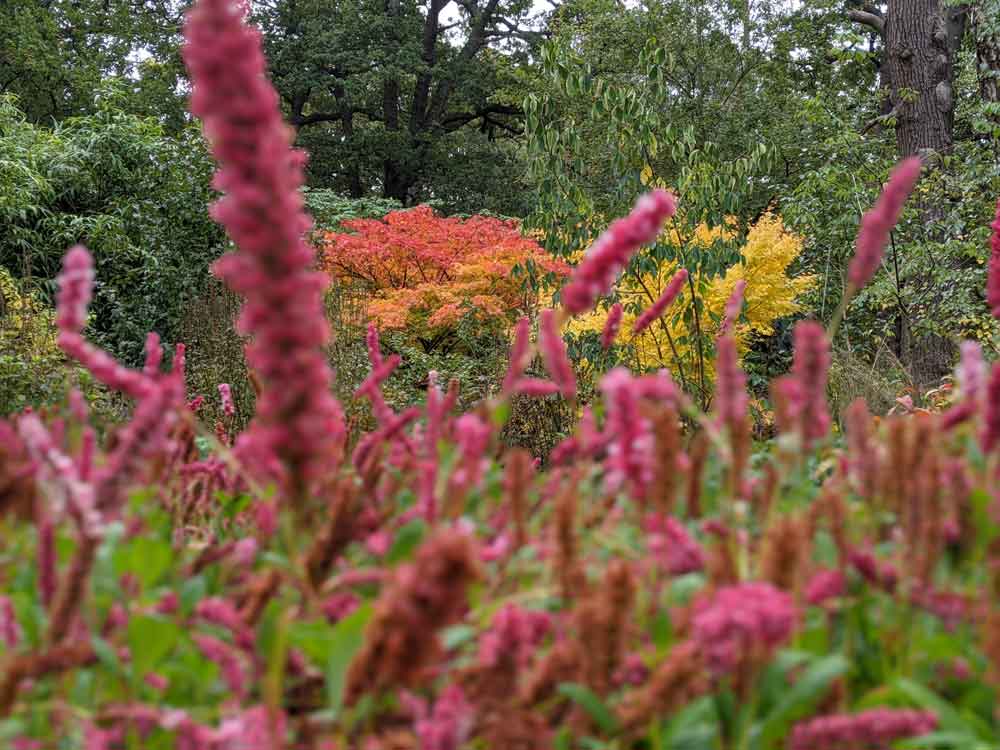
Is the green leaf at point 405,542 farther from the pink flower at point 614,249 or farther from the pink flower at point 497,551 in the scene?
the pink flower at point 614,249

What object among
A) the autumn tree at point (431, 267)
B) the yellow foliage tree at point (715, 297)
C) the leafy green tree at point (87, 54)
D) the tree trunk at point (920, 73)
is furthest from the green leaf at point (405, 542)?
the leafy green tree at point (87, 54)

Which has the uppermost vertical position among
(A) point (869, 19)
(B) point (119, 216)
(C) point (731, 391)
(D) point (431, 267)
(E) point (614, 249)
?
(A) point (869, 19)

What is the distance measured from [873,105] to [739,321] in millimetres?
4729

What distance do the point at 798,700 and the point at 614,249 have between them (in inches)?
12.6

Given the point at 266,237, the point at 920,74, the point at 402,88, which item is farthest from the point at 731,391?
the point at 402,88

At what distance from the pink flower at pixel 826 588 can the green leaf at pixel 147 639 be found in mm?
445

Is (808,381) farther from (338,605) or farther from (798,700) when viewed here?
(338,605)

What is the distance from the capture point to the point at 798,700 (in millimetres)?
598

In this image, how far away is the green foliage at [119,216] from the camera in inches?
452

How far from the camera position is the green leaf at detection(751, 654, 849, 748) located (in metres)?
0.59

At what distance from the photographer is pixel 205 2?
1.68 feet

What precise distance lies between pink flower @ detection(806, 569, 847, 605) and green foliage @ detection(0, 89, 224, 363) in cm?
1102

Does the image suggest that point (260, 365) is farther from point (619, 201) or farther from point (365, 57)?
point (365, 57)

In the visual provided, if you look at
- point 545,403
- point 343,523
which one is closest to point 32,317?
point 545,403
